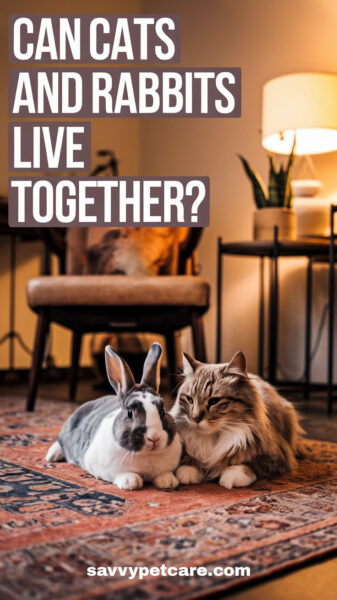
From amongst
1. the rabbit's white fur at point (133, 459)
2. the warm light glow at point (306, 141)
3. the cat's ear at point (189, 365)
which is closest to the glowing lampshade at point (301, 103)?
the warm light glow at point (306, 141)

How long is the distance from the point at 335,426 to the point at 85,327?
1.12 meters

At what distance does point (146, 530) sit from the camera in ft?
3.74

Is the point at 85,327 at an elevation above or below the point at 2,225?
below

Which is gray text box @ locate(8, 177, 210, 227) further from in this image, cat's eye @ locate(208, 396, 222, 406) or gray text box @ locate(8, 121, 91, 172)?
cat's eye @ locate(208, 396, 222, 406)

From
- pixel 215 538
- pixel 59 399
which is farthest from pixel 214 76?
pixel 215 538

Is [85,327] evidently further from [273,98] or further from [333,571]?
[333,571]

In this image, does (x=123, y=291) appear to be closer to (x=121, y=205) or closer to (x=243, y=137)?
(x=121, y=205)

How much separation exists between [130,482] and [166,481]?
3.2 inches

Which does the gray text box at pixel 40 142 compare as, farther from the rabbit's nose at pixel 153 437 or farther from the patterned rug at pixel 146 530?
the rabbit's nose at pixel 153 437

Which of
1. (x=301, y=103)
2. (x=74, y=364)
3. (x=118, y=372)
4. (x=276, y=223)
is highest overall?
(x=301, y=103)

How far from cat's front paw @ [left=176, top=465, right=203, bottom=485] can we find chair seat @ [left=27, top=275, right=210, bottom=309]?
3.55ft

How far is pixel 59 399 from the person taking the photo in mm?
3055

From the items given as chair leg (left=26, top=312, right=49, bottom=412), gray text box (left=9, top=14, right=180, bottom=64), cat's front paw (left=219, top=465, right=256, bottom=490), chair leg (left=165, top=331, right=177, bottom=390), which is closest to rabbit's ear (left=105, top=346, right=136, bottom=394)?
cat's front paw (left=219, top=465, right=256, bottom=490)

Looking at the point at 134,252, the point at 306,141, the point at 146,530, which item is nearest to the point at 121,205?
the point at 134,252
